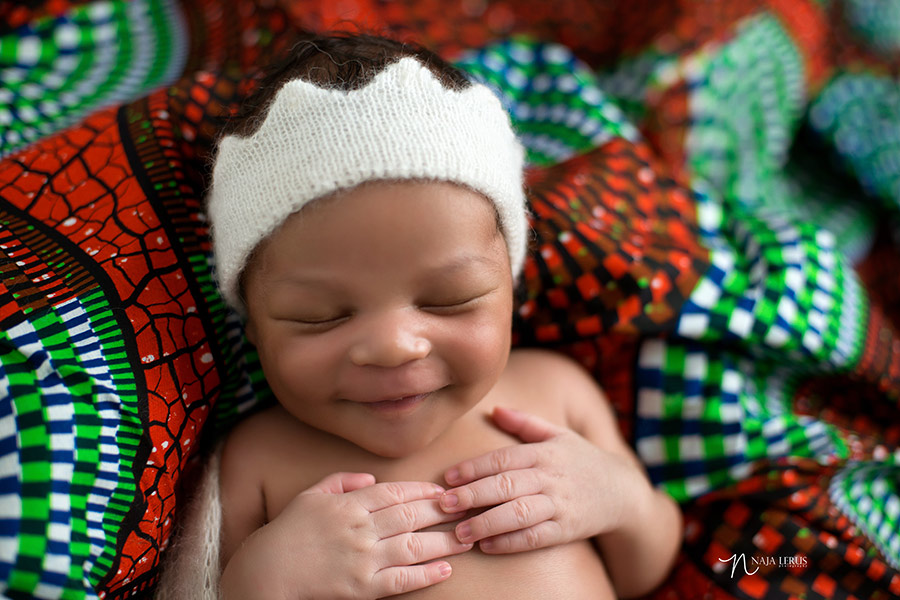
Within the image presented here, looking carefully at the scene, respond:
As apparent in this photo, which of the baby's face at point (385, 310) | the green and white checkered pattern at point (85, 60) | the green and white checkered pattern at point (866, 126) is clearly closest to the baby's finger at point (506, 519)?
the baby's face at point (385, 310)

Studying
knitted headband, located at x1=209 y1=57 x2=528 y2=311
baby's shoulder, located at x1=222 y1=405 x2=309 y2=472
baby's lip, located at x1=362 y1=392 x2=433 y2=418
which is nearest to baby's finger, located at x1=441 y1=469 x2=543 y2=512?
baby's lip, located at x1=362 y1=392 x2=433 y2=418

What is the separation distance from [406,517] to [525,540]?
16 centimetres

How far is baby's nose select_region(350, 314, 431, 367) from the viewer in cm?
82

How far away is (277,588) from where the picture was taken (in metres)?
0.84

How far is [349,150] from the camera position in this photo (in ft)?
2.71

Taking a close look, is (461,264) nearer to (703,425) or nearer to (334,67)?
(334,67)

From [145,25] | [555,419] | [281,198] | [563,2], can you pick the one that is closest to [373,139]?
[281,198]

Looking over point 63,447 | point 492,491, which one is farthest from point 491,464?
point 63,447

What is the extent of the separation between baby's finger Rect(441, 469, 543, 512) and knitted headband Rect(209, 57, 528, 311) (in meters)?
0.34

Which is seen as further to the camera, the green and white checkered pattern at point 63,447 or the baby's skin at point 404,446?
the baby's skin at point 404,446

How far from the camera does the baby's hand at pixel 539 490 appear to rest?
2.98 ft

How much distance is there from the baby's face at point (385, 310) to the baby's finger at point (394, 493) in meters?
0.04

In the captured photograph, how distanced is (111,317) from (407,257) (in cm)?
38

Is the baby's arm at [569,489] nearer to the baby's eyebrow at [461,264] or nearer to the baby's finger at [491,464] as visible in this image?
the baby's finger at [491,464]
